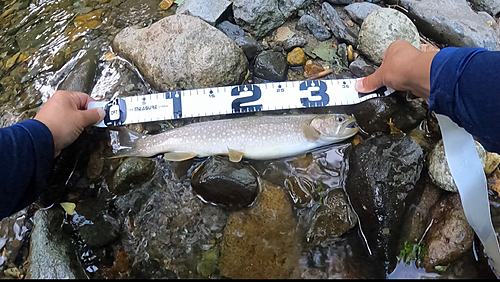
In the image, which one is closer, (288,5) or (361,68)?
(361,68)

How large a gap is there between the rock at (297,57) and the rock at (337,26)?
0.52m

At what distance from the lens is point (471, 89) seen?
2.21 metres

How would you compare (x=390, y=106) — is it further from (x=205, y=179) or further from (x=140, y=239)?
(x=140, y=239)

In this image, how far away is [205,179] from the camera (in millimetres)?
3148

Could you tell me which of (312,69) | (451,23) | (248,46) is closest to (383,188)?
(312,69)

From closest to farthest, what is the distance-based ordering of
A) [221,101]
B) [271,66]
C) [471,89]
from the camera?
[471,89], [221,101], [271,66]

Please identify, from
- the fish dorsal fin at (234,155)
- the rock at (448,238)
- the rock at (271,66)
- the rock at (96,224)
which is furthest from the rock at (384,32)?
the rock at (96,224)

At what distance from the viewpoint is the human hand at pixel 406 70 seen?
2639mm

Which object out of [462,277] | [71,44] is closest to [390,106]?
[462,277]

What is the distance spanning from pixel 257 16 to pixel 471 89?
2641 mm

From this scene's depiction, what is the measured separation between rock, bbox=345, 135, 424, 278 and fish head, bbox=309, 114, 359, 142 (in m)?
0.30

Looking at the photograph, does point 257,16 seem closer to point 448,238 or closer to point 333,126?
point 333,126

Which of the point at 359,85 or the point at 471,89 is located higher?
the point at 471,89

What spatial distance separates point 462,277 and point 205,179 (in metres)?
2.36
